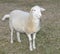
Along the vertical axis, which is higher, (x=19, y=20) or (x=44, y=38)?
(x=19, y=20)

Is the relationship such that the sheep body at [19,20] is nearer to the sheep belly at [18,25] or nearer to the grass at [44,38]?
the sheep belly at [18,25]

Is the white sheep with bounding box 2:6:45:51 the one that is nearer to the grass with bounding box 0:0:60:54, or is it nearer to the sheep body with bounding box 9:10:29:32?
the sheep body with bounding box 9:10:29:32

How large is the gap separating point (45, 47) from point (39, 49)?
17 centimetres

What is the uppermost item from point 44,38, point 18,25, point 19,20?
point 19,20

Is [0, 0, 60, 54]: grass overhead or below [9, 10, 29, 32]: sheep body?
below

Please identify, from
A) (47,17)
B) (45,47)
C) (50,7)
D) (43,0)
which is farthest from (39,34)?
(43,0)

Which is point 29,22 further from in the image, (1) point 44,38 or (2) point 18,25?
(1) point 44,38

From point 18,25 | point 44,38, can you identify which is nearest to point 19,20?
point 18,25

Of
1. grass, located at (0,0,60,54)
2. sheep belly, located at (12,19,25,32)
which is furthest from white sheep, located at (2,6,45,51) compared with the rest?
grass, located at (0,0,60,54)

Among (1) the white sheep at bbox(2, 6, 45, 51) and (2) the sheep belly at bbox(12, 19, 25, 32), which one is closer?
(1) the white sheep at bbox(2, 6, 45, 51)

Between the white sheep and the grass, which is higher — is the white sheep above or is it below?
above

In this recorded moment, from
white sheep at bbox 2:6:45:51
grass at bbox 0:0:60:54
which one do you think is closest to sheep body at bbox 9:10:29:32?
white sheep at bbox 2:6:45:51

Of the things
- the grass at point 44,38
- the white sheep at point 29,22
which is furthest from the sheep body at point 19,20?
the grass at point 44,38

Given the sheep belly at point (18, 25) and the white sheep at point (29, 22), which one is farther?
the sheep belly at point (18, 25)
